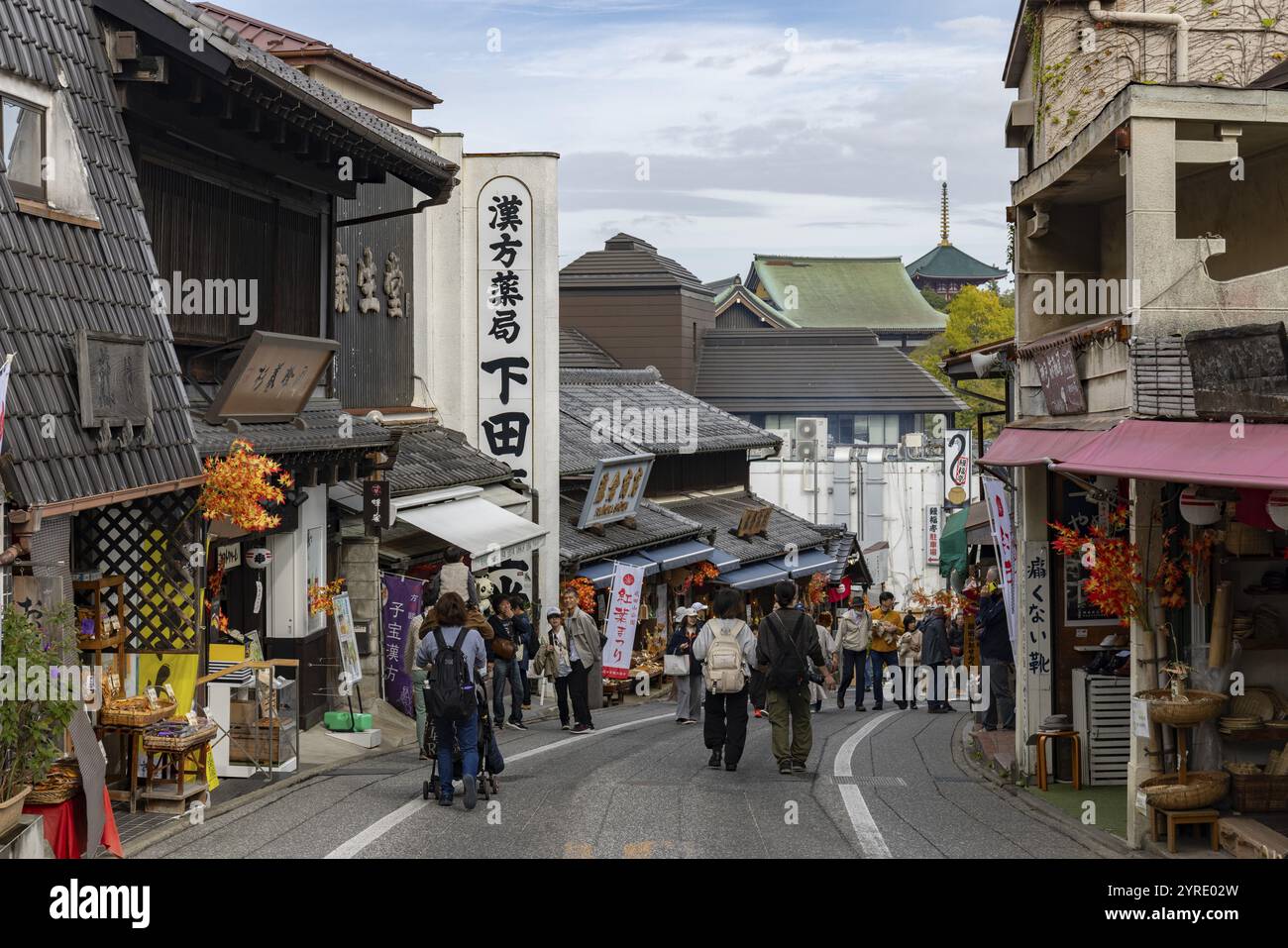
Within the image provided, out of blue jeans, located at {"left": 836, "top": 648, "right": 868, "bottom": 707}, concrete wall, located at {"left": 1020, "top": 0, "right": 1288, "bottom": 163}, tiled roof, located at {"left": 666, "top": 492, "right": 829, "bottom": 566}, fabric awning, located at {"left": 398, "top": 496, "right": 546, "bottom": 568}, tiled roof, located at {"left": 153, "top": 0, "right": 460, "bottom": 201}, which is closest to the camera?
tiled roof, located at {"left": 153, "top": 0, "right": 460, "bottom": 201}

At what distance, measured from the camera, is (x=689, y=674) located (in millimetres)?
20625

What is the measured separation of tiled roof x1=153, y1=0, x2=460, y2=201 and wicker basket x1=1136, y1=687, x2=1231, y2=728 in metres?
9.31

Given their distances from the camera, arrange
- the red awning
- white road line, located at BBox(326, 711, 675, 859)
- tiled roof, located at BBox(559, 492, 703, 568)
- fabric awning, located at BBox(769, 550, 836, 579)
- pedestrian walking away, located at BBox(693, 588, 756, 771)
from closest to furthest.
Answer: the red awning → white road line, located at BBox(326, 711, 675, 859) → pedestrian walking away, located at BBox(693, 588, 756, 771) → tiled roof, located at BBox(559, 492, 703, 568) → fabric awning, located at BBox(769, 550, 836, 579)

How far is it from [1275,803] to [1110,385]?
373 cm

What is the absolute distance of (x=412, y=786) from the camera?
44.1 feet

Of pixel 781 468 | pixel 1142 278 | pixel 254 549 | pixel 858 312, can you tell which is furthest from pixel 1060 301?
pixel 858 312

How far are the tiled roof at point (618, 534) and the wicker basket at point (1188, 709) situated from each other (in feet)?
60.8

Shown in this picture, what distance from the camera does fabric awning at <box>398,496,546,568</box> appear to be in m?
22.1

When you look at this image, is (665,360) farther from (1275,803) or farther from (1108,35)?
(1275,803)

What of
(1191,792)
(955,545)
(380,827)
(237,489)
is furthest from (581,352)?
(1191,792)

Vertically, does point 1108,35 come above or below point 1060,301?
above

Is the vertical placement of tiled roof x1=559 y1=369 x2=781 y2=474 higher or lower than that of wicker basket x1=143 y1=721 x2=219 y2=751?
higher

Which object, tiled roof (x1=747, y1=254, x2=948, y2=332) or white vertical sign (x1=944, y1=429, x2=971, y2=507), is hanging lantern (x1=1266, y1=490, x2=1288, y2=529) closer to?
white vertical sign (x1=944, y1=429, x2=971, y2=507)

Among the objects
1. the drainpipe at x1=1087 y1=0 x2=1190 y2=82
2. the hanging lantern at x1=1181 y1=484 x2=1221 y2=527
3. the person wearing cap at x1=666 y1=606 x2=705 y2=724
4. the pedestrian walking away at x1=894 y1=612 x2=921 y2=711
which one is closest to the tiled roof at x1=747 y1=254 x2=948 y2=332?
the pedestrian walking away at x1=894 y1=612 x2=921 y2=711
